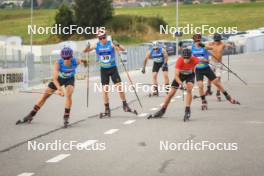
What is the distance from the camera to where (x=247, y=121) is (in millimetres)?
17938

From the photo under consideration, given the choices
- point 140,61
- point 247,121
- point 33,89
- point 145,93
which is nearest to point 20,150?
point 247,121

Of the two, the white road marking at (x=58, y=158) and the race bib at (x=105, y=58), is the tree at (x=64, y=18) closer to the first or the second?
the race bib at (x=105, y=58)

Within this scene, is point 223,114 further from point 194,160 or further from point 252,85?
point 252,85

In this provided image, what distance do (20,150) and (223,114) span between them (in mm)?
6995

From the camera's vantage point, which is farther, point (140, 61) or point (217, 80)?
point (140, 61)

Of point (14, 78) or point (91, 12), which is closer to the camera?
point (14, 78)

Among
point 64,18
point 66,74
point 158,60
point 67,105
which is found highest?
point 64,18

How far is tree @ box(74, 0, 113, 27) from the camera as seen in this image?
87.9 metres

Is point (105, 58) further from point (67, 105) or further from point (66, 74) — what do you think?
point (67, 105)

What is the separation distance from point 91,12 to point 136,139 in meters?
74.5

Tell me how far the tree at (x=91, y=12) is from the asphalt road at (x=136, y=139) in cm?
6423

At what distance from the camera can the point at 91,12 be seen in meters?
88.8

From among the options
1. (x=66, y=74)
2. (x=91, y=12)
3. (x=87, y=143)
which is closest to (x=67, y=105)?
(x=66, y=74)

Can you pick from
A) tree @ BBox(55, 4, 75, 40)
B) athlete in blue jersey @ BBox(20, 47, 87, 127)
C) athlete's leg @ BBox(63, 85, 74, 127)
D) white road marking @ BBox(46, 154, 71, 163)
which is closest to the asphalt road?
white road marking @ BBox(46, 154, 71, 163)
